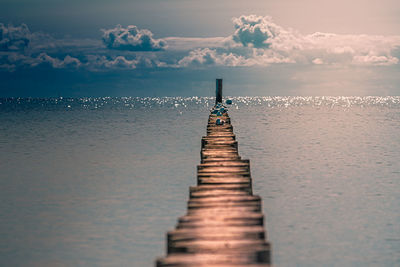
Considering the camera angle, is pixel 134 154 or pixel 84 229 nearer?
pixel 84 229

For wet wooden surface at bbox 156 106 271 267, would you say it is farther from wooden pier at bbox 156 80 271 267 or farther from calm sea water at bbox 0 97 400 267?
calm sea water at bbox 0 97 400 267

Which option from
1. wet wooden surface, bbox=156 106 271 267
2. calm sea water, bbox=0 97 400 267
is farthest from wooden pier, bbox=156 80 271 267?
calm sea water, bbox=0 97 400 267

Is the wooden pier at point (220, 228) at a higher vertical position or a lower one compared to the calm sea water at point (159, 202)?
higher

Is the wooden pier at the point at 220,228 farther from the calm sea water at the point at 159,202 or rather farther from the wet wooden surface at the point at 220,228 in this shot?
the calm sea water at the point at 159,202

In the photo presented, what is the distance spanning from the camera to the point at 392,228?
62.0 feet

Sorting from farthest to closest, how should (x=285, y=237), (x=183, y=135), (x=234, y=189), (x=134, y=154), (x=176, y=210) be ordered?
1. (x=183, y=135)
2. (x=134, y=154)
3. (x=176, y=210)
4. (x=285, y=237)
5. (x=234, y=189)

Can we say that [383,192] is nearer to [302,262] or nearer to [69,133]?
[302,262]

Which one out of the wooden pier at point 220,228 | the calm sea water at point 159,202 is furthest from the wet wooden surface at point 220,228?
the calm sea water at point 159,202

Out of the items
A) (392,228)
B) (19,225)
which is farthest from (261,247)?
(19,225)

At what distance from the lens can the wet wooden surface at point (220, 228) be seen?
8.58 m

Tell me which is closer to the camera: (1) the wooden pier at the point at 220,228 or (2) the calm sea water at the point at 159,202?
(1) the wooden pier at the point at 220,228

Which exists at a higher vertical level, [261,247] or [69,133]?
[261,247]

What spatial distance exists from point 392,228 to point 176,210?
899 centimetres

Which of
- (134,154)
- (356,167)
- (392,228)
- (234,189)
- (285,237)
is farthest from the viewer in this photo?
(134,154)
